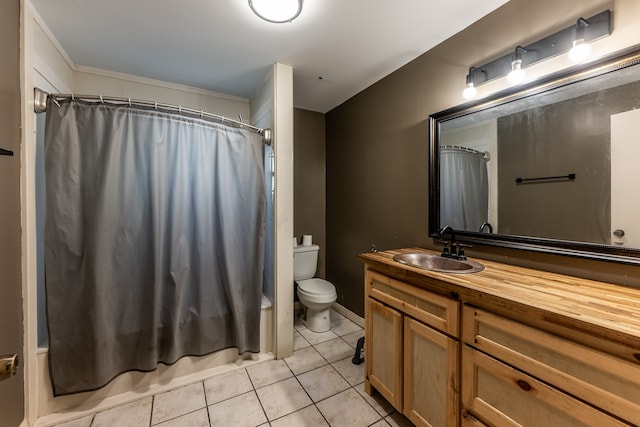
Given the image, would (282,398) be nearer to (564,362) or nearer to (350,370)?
(350,370)

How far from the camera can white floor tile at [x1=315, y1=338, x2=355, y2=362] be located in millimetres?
2076

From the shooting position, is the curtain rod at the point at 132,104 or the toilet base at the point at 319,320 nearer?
the curtain rod at the point at 132,104

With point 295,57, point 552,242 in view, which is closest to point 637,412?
point 552,242

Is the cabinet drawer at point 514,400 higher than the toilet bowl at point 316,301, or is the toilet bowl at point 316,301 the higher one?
the cabinet drawer at point 514,400

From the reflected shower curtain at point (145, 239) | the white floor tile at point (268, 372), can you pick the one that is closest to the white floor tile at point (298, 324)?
the white floor tile at point (268, 372)

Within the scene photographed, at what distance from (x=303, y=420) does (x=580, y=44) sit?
2309 mm

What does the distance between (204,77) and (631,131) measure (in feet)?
8.89

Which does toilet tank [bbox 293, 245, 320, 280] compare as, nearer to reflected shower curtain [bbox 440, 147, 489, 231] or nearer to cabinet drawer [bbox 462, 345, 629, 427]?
reflected shower curtain [bbox 440, 147, 489, 231]

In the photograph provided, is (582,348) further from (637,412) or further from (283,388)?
(283,388)

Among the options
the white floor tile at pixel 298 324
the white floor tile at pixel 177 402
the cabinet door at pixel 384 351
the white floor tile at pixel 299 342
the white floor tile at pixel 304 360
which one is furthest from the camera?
the white floor tile at pixel 298 324

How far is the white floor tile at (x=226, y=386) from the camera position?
5.39ft

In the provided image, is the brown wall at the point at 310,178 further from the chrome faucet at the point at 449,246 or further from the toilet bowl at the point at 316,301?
the chrome faucet at the point at 449,246

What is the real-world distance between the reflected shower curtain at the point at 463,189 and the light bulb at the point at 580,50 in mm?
560

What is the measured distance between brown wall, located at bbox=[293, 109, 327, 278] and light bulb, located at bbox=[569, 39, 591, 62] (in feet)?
7.29
